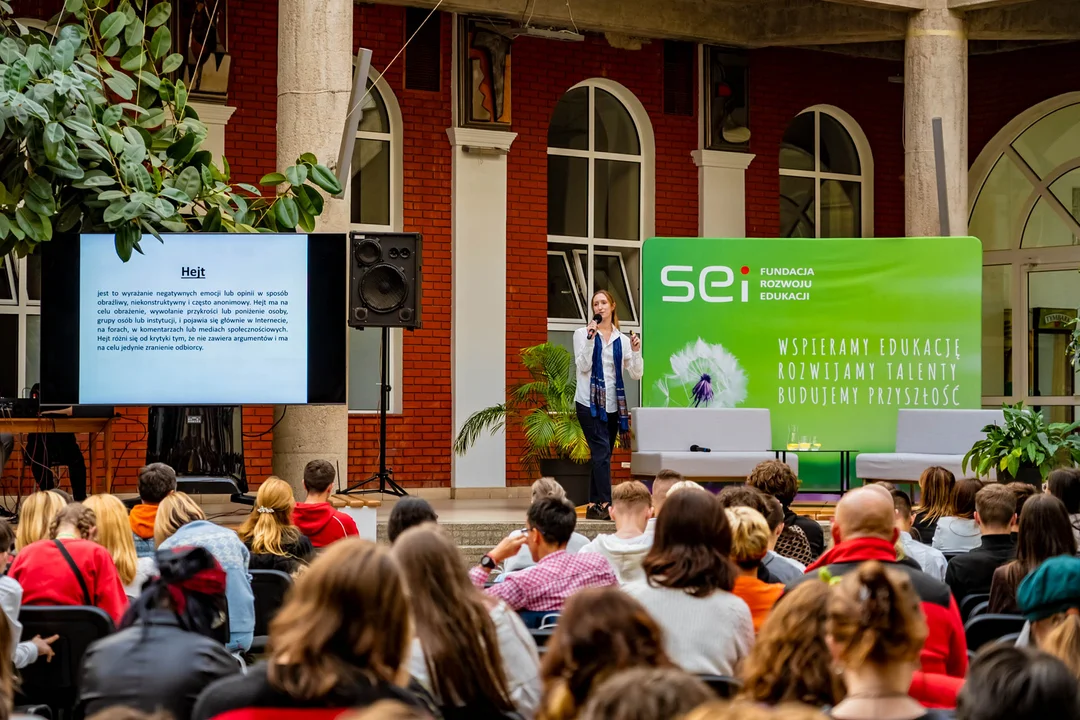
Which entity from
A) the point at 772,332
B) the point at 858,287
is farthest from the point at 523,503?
the point at 858,287

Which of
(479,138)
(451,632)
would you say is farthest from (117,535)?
(479,138)

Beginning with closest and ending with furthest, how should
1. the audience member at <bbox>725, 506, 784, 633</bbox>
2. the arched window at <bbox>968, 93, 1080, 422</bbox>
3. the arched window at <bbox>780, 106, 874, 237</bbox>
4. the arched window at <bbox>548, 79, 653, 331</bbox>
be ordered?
1. the audience member at <bbox>725, 506, 784, 633</bbox>
2. the arched window at <bbox>548, 79, 653, 331</bbox>
3. the arched window at <bbox>968, 93, 1080, 422</bbox>
4. the arched window at <bbox>780, 106, 874, 237</bbox>

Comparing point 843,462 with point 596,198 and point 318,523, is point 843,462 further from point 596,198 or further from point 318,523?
point 318,523

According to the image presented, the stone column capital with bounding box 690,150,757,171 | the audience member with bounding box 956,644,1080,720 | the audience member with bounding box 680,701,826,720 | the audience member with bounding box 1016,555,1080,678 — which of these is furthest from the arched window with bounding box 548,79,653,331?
the audience member with bounding box 680,701,826,720

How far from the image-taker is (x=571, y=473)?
416 inches

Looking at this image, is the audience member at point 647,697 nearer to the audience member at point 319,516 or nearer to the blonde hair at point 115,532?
the blonde hair at point 115,532

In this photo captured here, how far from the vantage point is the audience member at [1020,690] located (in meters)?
1.97

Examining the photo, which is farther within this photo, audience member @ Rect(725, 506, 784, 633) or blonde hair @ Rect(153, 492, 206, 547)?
blonde hair @ Rect(153, 492, 206, 547)

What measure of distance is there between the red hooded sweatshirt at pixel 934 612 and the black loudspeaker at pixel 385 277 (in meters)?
5.17

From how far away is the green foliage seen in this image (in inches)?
275

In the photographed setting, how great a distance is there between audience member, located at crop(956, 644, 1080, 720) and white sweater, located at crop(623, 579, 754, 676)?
1.26m

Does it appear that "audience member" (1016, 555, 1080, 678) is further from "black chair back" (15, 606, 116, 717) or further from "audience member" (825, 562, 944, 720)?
"black chair back" (15, 606, 116, 717)

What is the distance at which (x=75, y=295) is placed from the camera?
7965 millimetres

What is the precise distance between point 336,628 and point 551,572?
1852 millimetres
